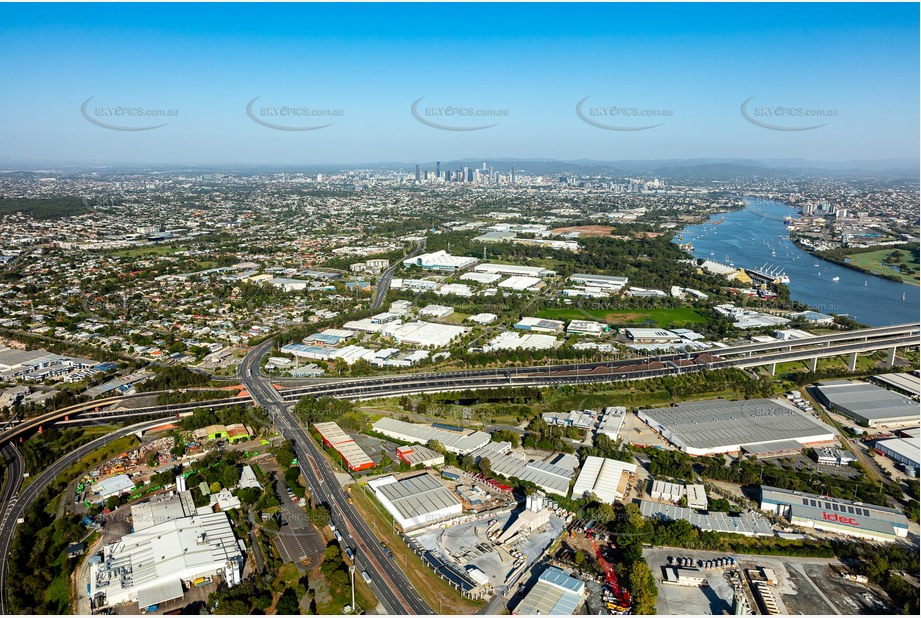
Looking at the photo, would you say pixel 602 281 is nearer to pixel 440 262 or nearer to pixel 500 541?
pixel 440 262

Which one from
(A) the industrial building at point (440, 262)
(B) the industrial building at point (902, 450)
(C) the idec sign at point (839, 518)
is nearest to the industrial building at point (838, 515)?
(C) the idec sign at point (839, 518)

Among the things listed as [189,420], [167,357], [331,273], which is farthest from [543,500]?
[331,273]

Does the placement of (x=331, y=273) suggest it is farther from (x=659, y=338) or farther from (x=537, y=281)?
(x=659, y=338)

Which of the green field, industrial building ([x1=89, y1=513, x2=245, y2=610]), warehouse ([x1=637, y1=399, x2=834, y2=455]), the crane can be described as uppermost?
industrial building ([x1=89, y1=513, x2=245, y2=610])

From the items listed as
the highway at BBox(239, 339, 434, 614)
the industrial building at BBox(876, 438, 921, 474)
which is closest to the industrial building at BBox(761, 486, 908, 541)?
the industrial building at BBox(876, 438, 921, 474)

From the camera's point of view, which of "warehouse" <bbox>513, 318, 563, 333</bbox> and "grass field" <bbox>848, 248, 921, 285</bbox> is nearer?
Answer: "warehouse" <bbox>513, 318, 563, 333</bbox>

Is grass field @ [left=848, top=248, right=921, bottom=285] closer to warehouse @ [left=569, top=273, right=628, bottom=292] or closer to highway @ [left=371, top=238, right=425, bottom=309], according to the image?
warehouse @ [left=569, top=273, right=628, bottom=292]

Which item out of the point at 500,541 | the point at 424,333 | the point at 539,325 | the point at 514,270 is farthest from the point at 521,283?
the point at 500,541
